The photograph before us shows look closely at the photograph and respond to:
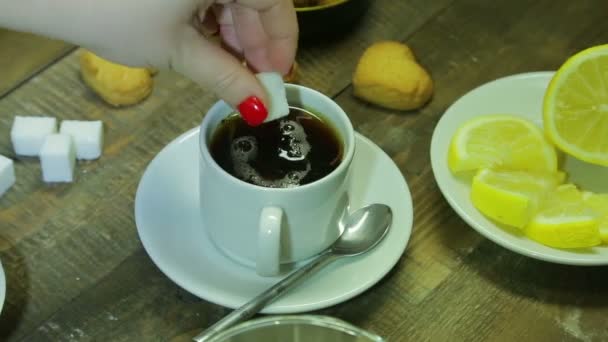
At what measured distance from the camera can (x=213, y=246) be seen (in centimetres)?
84

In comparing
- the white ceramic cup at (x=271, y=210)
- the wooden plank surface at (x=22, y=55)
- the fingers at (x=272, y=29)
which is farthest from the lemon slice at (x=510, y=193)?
the wooden plank surface at (x=22, y=55)

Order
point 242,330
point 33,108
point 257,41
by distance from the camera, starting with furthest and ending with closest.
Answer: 1. point 33,108
2. point 257,41
3. point 242,330

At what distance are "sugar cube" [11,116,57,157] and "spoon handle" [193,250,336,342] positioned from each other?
0.37m

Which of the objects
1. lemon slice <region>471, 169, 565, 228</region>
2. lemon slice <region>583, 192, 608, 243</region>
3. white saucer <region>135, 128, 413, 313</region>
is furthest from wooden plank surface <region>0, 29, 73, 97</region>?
lemon slice <region>583, 192, 608, 243</region>

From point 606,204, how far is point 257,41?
445 millimetres

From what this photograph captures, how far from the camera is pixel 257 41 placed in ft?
2.78

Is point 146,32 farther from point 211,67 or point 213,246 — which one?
point 213,246

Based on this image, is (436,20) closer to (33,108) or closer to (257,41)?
(257,41)

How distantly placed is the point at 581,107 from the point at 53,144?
2.15 feet

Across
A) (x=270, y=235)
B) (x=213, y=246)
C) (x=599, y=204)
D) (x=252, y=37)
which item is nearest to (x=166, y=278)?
(x=213, y=246)

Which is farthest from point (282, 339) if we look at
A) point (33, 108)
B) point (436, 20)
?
point (436, 20)

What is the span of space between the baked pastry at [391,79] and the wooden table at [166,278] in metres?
0.02

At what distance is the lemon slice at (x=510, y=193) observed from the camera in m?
0.83

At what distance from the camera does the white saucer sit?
772 mm
